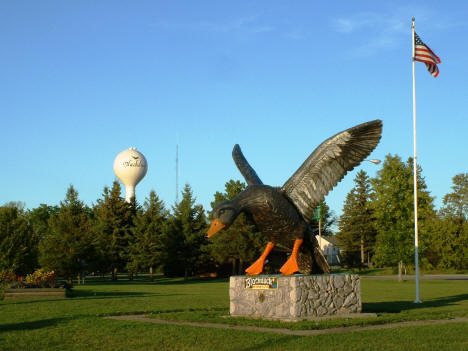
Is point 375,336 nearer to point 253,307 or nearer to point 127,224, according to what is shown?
point 253,307

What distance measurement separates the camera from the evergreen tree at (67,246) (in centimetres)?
4225

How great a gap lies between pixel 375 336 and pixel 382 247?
93.9 ft

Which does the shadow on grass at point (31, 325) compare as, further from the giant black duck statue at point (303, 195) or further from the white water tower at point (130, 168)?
the white water tower at point (130, 168)

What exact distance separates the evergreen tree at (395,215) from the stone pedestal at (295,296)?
24.3 m

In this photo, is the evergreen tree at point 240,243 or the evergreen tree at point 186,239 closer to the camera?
the evergreen tree at point 240,243

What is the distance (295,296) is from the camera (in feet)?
45.2

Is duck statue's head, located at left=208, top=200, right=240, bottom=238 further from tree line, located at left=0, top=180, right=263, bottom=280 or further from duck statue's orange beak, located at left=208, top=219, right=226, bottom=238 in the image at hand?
tree line, located at left=0, top=180, right=263, bottom=280

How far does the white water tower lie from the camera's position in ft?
210

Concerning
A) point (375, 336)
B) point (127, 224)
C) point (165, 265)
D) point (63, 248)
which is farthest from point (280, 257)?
point (127, 224)

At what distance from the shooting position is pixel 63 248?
42.6 metres

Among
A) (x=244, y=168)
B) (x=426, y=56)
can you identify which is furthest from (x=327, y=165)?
(x=426, y=56)

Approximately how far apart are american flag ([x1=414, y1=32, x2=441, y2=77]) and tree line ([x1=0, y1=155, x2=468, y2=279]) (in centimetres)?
1753

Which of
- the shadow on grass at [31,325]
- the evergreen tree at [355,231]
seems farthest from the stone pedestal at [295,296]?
the evergreen tree at [355,231]

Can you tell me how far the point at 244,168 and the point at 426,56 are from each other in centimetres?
1200
